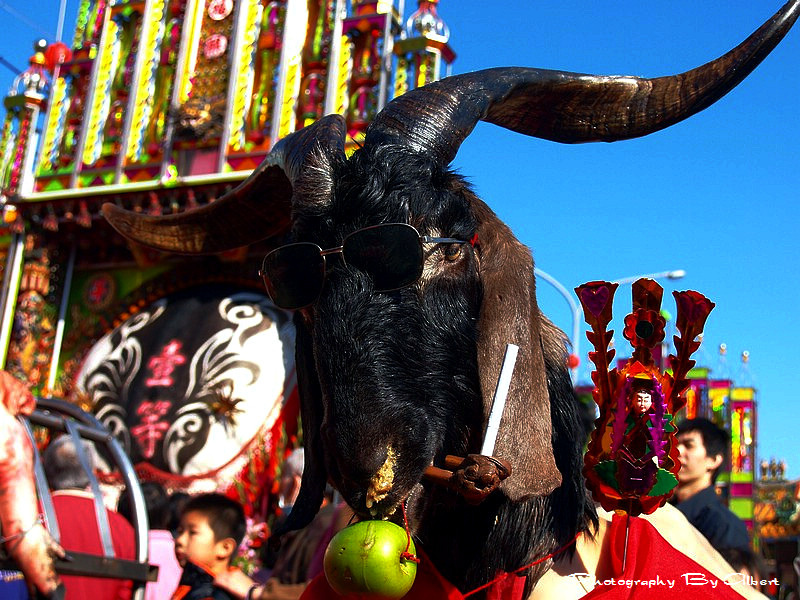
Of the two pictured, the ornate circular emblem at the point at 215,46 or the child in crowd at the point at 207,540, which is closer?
the child in crowd at the point at 207,540

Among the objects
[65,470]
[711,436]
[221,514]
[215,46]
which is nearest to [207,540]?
[221,514]

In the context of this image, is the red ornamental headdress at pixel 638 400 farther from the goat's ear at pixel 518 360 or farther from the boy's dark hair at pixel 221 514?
the boy's dark hair at pixel 221 514

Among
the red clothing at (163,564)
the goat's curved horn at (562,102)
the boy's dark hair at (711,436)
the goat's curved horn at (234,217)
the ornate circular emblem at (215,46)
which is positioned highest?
the ornate circular emblem at (215,46)

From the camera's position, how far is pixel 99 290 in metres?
11.9

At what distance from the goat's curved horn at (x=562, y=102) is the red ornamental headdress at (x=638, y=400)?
39cm

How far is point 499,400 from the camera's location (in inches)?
64.2

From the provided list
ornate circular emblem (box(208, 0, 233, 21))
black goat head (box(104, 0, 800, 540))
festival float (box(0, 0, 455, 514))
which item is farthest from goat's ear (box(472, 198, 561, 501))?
ornate circular emblem (box(208, 0, 233, 21))

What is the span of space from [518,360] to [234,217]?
971 millimetres

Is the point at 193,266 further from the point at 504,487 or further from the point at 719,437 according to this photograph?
the point at 504,487

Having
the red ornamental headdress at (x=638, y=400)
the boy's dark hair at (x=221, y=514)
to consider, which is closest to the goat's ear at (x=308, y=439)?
the red ornamental headdress at (x=638, y=400)

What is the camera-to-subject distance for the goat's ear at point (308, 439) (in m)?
1.90

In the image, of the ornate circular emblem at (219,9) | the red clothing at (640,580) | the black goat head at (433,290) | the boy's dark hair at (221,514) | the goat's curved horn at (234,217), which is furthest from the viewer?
the ornate circular emblem at (219,9)

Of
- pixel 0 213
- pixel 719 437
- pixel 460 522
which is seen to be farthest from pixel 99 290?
pixel 460 522

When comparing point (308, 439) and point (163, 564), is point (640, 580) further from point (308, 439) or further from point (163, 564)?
point (163, 564)
